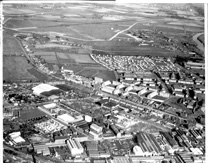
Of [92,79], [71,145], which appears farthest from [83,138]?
[92,79]

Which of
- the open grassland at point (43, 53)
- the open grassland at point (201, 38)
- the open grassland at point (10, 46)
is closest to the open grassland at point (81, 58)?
the open grassland at point (43, 53)

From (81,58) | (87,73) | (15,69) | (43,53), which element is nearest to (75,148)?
(87,73)

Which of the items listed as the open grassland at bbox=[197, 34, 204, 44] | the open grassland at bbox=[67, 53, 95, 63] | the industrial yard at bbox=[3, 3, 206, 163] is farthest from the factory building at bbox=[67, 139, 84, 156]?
the open grassland at bbox=[197, 34, 204, 44]

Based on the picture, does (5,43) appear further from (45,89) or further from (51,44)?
(45,89)

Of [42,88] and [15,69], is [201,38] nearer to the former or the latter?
[42,88]

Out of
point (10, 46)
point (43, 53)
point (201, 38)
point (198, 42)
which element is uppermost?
point (201, 38)

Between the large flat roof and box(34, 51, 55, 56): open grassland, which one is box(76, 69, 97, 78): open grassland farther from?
box(34, 51, 55, 56): open grassland
